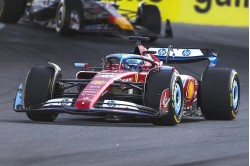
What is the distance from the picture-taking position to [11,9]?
25.5 metres

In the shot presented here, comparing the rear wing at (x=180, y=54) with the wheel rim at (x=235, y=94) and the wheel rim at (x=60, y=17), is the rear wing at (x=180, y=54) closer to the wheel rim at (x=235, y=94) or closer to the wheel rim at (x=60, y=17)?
the wheel rim at (x=235, y=94)

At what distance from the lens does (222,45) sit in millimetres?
25891

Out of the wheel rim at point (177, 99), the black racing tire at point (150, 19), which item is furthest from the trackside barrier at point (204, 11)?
the wheel rim at point (177, 99)

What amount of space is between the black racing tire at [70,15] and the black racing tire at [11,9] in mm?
2198

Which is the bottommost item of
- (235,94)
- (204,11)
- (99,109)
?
(204,11)

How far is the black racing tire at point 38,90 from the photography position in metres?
11.0

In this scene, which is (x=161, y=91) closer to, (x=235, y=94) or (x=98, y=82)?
(x=98, y=82)

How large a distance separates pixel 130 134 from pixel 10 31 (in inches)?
600

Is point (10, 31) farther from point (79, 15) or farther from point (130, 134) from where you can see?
point (130, 134)

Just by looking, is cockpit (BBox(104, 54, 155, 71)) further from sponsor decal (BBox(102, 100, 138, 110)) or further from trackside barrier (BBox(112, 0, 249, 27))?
trackside barrier (BBox(112, 0, 249, 27))

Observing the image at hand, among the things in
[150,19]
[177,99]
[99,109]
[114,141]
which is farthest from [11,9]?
[114,141]

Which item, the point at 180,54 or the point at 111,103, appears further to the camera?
the point at 180,54

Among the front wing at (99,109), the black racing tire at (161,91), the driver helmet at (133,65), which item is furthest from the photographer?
the driver helmet at (133,65)

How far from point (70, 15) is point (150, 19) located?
2.40 m
